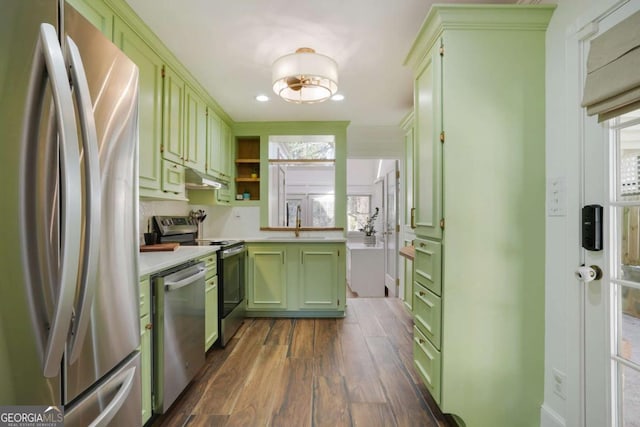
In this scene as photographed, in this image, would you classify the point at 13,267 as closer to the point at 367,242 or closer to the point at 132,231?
the point at 132,231

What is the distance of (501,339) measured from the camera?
4.97 feet

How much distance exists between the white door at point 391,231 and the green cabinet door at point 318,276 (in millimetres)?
1407

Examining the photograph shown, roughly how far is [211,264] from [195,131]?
4.13ft

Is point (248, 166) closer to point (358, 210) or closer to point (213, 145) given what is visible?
point (213, 145)

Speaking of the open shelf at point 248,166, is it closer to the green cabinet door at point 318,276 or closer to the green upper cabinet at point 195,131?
the green upper cabinet at point 195,131

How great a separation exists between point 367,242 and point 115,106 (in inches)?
196

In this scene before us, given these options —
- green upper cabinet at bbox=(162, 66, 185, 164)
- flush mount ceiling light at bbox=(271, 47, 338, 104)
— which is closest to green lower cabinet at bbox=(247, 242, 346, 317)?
green upper cabinet at bbox=(162, 66, 185, 164)

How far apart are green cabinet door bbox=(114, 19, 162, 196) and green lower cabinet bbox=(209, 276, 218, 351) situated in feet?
2.89

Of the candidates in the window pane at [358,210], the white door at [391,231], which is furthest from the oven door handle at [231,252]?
the window pane at [358,210]

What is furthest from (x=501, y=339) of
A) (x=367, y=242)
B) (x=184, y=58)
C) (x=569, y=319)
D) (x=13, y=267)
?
(x=367, y=242)

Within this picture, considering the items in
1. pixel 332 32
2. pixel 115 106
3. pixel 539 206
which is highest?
pixel 332 32

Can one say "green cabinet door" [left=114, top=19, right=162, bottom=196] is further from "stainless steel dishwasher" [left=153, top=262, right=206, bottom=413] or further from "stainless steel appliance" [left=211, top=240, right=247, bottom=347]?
"stainless steel appliance" [left=211, top=240, right=247, bottom=347]

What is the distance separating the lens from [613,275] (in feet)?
3.94

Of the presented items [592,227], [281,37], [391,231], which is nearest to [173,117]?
[281,37]
